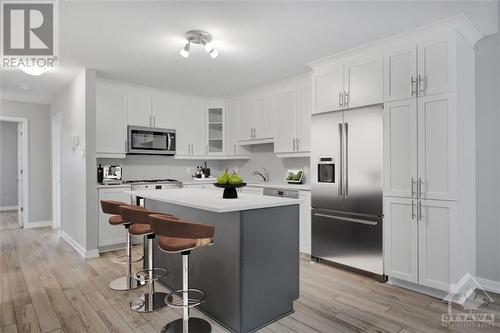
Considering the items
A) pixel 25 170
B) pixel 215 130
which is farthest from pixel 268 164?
pixel 25 170

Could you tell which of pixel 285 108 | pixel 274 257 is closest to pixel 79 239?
pixel 274 257

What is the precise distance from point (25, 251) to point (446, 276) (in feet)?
17.6

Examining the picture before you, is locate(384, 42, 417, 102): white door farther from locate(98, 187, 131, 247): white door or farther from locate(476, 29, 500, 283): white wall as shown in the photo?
locate(98, 187, 131, 247): white door

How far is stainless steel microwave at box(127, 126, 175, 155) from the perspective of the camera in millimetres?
4820

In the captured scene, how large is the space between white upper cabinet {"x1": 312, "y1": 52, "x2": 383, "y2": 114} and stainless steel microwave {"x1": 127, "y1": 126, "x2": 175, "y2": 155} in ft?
8.85

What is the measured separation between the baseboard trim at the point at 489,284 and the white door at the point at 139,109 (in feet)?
16.1

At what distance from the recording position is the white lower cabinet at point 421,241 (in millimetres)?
2709

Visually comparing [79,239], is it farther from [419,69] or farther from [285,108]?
[419,69]

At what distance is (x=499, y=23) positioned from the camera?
117 inches

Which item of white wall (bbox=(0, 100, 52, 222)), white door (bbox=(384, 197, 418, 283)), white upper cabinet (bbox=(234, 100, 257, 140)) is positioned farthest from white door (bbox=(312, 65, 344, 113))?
white wall (bbox=(0, 100, 52, 222))

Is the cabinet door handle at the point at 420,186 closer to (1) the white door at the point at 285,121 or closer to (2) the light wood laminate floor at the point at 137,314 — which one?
(2) the light wood laminate floor at the point at 137,314

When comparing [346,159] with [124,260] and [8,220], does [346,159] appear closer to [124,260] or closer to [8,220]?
[124,260]
